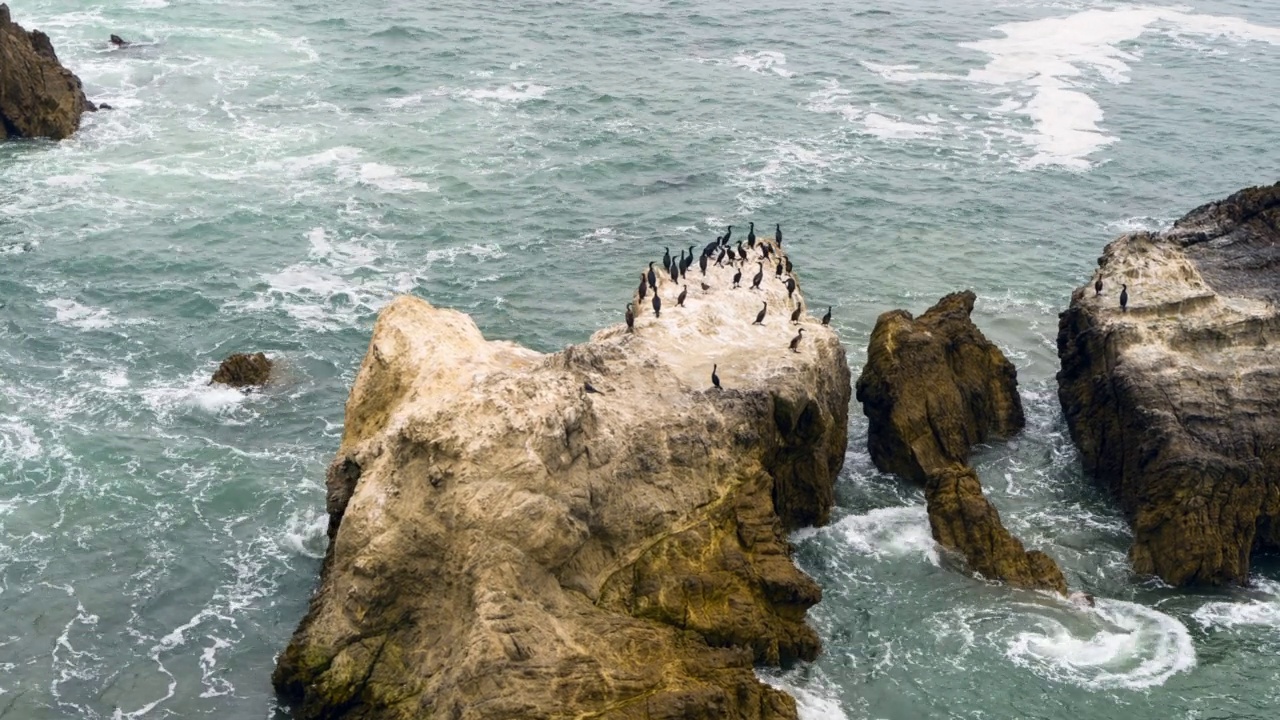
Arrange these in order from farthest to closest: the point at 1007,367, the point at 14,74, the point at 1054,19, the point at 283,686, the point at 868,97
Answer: the point at 1054,19 → the point at 868,97 → the point at 14,74 → the point at 1007,367 → the point at 283,686

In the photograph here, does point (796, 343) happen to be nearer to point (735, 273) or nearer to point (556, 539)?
point (735, 273)

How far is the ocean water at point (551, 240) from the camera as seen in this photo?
1131 inches

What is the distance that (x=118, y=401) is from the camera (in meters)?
37.8

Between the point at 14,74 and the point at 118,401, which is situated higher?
the point at 14,74

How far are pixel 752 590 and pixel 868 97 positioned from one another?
142ft

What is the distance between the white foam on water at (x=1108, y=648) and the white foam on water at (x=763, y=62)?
147ft

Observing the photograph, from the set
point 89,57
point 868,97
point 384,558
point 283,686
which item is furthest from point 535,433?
point 89,57

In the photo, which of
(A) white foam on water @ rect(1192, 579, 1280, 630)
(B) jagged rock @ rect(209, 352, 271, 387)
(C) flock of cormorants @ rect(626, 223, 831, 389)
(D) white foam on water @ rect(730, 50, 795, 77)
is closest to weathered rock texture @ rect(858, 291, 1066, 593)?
(C) flock of cormorants @ rect(626, 223, 831, 389)

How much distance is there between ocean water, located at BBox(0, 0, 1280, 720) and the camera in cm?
2873

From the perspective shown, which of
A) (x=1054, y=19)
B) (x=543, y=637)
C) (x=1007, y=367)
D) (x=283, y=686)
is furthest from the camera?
(x=1054, y=19)

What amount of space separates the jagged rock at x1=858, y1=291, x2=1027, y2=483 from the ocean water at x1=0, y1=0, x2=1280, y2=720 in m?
0.77

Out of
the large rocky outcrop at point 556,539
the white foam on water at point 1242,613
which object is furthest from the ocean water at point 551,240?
the large rocky outcrop at point 556,539

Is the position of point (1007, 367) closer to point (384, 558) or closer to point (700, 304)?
point (700, 304)

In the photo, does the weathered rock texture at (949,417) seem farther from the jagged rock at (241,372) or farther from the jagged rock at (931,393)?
the jagged rock at (241,372)
